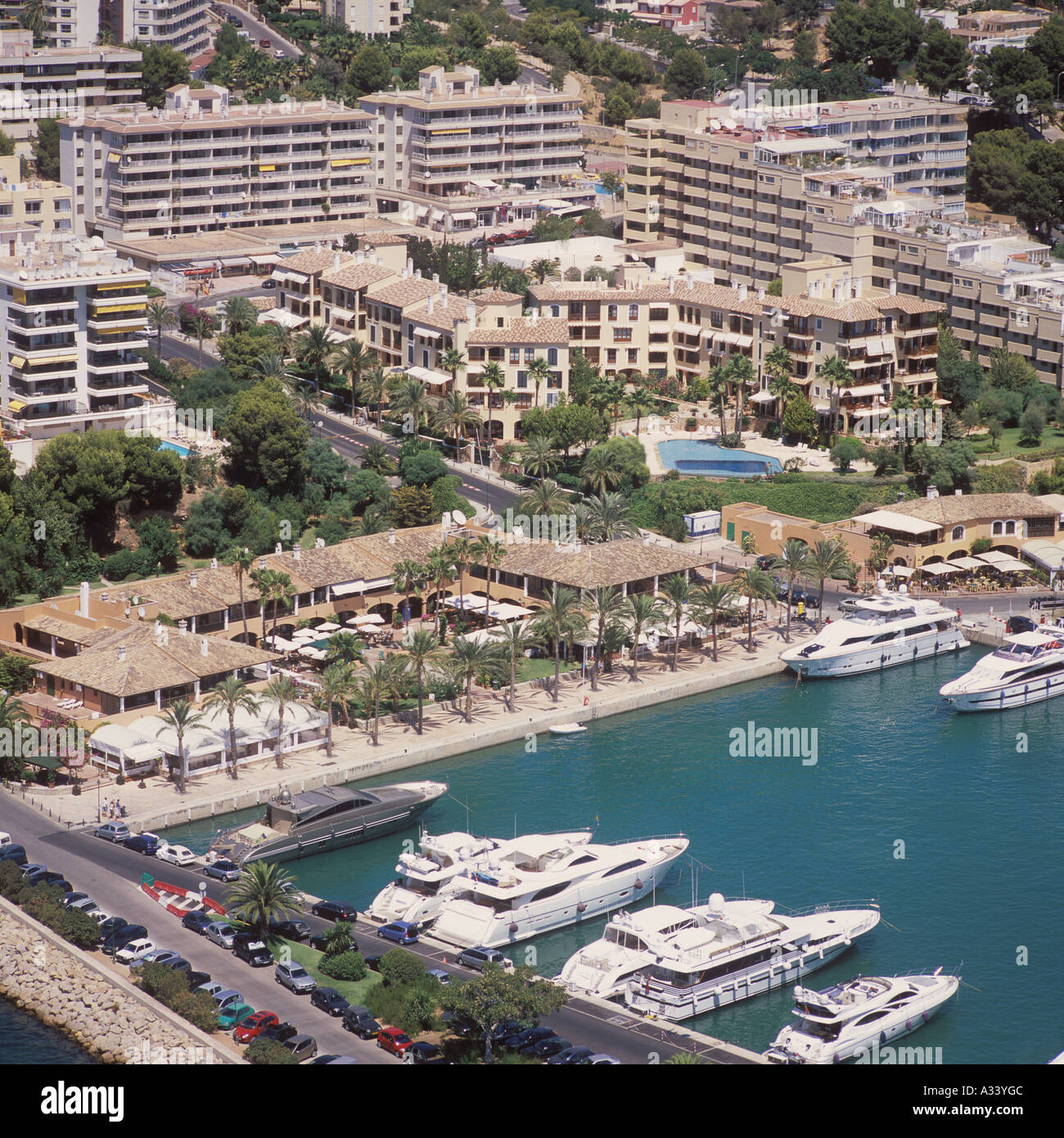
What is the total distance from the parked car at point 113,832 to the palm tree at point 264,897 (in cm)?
935

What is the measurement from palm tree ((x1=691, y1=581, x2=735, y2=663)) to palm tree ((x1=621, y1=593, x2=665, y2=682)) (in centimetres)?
193

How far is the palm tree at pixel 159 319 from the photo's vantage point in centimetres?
14262

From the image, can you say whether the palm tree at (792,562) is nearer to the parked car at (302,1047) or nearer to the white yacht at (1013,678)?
the white yacht at (1013,678)

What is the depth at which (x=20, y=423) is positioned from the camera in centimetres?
11900

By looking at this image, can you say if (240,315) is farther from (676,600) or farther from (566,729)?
(566,729)

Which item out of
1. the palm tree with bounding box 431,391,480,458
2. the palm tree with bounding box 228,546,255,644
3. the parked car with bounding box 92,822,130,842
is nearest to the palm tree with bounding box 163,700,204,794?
the parked car with bounding box 92,822,130,842

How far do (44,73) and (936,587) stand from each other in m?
117

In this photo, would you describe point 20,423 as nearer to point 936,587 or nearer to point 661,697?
point 661,697

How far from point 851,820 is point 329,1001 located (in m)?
28.0

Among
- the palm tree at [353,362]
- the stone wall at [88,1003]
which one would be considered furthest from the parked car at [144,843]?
the palm tree at [353,362]

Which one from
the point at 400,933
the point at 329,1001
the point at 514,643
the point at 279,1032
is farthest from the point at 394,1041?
the point at 514,643

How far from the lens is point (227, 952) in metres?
73.5

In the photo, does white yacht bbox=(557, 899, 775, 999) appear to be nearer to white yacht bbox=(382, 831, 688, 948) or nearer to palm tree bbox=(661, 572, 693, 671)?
white yacht bbox=(382, 831, 688, 948)

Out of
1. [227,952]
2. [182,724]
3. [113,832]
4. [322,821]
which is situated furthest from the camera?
[182,724]
